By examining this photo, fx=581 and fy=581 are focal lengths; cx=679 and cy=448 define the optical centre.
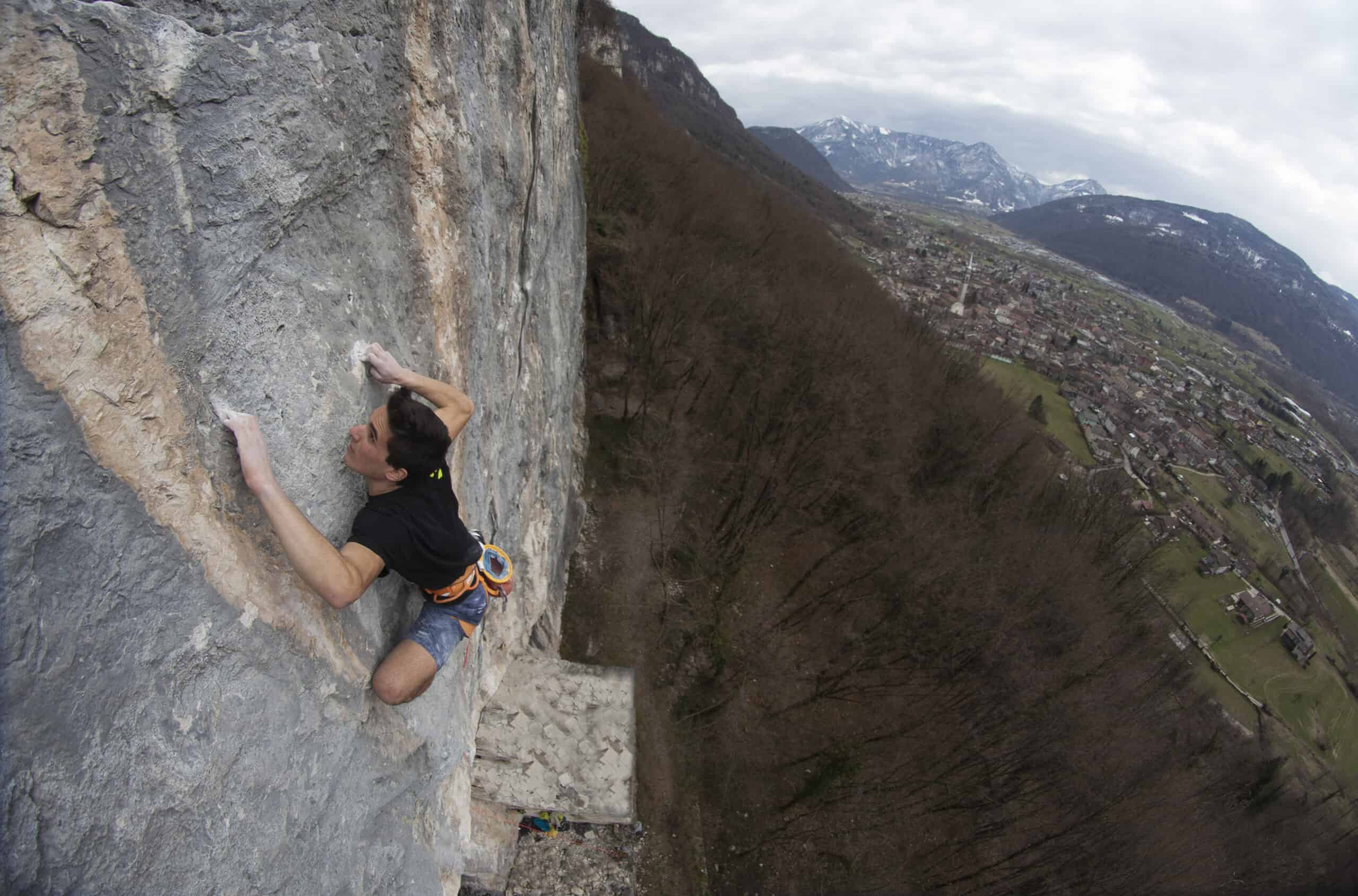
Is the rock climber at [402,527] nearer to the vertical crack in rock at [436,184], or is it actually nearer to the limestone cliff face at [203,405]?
the limestone cliff face at [203,405]

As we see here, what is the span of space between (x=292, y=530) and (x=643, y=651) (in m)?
15.0

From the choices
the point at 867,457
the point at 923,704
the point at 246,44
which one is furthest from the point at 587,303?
the point at 246,44

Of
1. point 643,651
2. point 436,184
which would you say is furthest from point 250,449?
point 643,651

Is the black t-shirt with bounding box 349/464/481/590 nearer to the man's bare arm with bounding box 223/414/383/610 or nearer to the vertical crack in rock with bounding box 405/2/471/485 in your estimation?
the man's bare arm with bounding box 223/414/383/610

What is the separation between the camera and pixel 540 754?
801cm

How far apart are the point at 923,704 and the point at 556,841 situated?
12488 mm

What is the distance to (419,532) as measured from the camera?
3.82 meters

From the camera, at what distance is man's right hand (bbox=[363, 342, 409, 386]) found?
406 cm

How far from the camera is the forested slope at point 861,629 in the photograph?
15203mm

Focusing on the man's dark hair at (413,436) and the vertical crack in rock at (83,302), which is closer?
the vertical crack in rock at (83,302)

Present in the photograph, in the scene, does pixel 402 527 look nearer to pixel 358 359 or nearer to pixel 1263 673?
pixel 358 359

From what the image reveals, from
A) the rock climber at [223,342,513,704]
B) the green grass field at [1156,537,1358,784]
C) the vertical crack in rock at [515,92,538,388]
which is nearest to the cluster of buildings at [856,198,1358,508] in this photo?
the green grass field at [1156,537,1358,784]

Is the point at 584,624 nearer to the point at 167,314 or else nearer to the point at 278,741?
the point at 278,741

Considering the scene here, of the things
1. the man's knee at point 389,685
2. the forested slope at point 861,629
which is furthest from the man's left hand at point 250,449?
the forested slope at point 861,629
